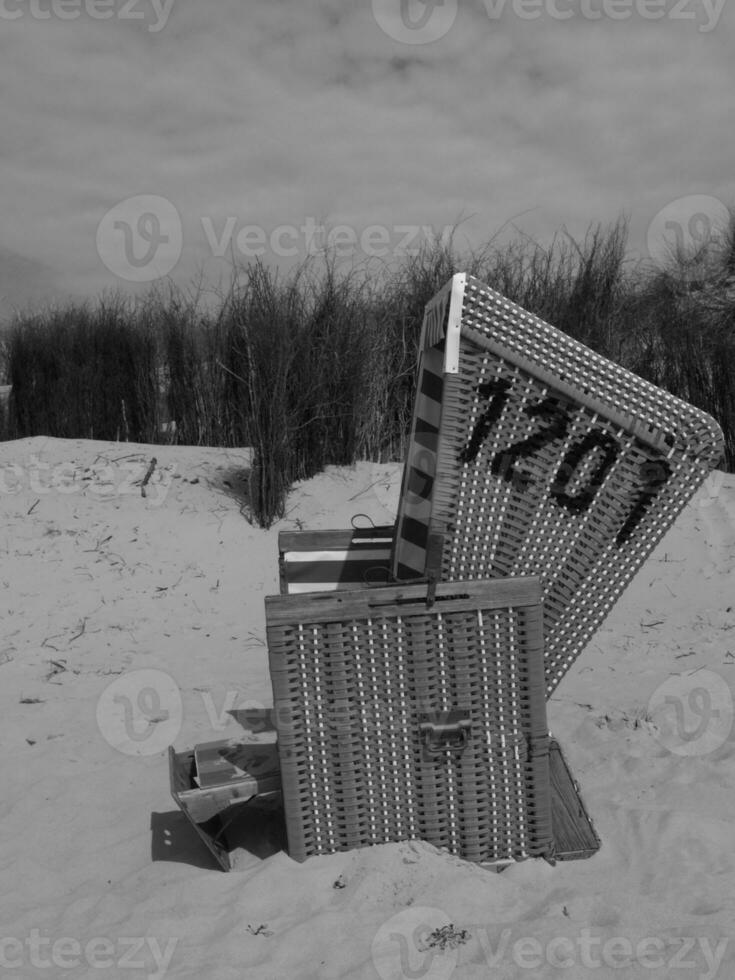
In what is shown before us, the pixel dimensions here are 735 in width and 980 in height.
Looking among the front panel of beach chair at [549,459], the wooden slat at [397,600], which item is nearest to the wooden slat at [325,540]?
the front panel of beach chair at [549,459]

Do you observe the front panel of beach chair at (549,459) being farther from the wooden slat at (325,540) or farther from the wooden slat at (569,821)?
the wooden slat at (325,540)

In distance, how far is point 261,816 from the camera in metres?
2.92

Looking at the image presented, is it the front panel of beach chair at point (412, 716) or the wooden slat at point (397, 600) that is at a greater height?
the wooden slat at point (397, 600)

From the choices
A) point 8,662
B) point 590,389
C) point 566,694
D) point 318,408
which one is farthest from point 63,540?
point 590,389

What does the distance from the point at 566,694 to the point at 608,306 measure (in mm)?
4723

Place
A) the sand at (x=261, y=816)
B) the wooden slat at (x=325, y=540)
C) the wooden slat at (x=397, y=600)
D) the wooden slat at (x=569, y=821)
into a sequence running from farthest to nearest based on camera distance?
the wooden slat at (x=325, y=540), the wooden slat at (x=569, y=821), the wooden slat at (x=397, y=600), the sand at (x=261, y=816)

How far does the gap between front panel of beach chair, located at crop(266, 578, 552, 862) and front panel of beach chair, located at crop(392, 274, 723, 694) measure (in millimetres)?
174

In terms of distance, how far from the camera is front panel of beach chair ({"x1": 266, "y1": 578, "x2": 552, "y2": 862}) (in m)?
2.37

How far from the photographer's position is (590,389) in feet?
Answer: 7.91

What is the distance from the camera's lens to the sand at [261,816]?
2172mm

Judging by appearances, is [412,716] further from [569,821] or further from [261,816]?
[261,816]

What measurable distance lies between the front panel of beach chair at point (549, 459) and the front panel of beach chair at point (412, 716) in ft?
0.57

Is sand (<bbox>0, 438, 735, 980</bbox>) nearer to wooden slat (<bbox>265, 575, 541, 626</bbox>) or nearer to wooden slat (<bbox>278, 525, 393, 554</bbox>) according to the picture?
wooden slat (<bbox>265, 575, 541, 626</bbox>)

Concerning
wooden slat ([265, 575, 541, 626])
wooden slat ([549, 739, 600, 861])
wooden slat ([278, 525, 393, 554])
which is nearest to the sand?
wooden slat ([549, 739, 600, 861])
